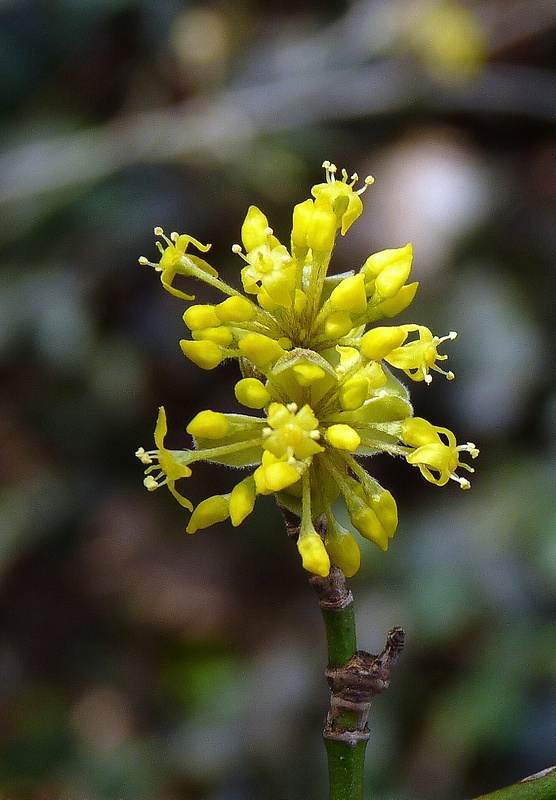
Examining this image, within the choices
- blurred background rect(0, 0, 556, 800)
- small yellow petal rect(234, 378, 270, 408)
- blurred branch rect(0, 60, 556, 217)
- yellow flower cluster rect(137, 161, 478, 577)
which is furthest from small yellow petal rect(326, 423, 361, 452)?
blurred branch rect(0, 60, 556, 217)

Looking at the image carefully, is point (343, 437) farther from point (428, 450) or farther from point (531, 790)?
point (531, 790)

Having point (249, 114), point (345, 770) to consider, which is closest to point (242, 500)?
point (345, 770)

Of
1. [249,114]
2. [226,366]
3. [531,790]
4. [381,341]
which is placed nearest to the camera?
[531,790]

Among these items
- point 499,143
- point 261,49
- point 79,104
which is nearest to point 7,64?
point 79,104

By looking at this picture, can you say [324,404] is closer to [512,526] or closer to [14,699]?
[512,526]

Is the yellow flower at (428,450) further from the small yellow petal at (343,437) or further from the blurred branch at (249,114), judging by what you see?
the blurred branch at (249,114)

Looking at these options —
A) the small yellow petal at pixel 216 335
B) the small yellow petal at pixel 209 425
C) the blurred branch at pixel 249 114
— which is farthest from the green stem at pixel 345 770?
the blurred branch at pixel 249 114

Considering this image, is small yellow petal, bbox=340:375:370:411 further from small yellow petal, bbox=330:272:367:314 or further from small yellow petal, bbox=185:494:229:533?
small yellow petal, bbox=185:494:229:533
